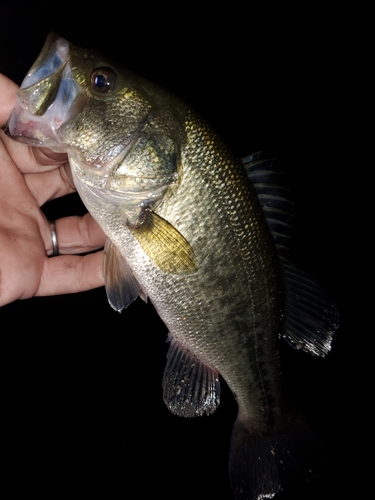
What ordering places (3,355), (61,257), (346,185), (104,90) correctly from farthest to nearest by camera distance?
(346,185)
(3,355)
(61,257)
(104,90)

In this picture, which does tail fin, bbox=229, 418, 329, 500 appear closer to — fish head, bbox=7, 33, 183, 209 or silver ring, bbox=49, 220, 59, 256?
fish head, bbox=7, 33, 183, 209

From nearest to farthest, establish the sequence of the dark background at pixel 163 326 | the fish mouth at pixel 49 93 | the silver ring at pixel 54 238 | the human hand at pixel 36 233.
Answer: the fish mouth at pixel 49 93
the human hand at pixel 36 233
the silver ring at pixel 54 238
the dark background at pixel 163 326

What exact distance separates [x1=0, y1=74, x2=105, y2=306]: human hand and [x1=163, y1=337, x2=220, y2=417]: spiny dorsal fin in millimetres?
651

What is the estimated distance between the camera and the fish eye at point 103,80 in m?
1.15

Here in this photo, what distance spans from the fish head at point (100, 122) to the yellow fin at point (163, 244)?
3.2 inches

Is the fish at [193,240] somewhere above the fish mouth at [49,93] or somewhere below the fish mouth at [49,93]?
below

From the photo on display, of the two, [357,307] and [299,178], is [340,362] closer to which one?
[357,307]

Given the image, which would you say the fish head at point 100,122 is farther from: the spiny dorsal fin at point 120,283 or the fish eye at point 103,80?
the spiny dorsal fin at point 120,283

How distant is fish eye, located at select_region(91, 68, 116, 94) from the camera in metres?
1.15

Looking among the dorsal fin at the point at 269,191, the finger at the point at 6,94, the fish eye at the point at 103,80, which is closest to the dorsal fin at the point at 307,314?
the dorsal fin at the point at 269,191

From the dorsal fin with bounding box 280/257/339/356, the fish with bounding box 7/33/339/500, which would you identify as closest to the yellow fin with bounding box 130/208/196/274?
the fish with bounding box 7/33/339/500

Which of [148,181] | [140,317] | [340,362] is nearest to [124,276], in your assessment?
[148,181]

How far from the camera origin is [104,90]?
116 cm

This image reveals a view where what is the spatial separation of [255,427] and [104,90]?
4.74 feet
